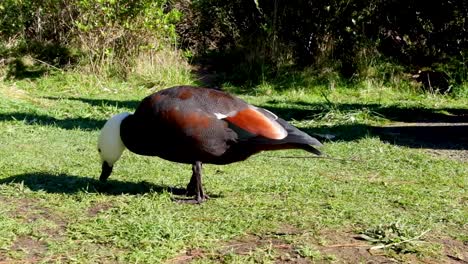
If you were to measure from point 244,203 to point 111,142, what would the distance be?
1085 millimetres

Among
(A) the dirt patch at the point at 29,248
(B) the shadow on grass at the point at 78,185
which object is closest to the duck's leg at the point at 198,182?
(B) the shadow on grass at the point at 78,185

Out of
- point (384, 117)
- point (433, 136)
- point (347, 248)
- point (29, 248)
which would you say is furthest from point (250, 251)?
point (384, 117)

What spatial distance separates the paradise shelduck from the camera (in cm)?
471

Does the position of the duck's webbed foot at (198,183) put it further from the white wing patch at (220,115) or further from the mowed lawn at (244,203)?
the white wing patch at (220,115)

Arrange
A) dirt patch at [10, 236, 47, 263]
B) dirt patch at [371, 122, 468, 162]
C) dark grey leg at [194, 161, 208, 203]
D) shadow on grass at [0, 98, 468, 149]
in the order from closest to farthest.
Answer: dirt patch at [10, 236, 47, 263]
dark grey leg at [194, 161, 208, 203]
dirt patch at [371, 122, 468, 162]
shadow on grass at [0, 98, 468, 149]

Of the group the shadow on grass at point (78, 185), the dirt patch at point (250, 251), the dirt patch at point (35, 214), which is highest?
the dirt patch at point (250, 251)

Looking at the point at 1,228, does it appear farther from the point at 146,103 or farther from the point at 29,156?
the point at 29,156

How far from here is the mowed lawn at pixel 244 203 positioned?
387cm

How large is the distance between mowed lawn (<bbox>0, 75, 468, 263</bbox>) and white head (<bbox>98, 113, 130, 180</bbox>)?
0.21m

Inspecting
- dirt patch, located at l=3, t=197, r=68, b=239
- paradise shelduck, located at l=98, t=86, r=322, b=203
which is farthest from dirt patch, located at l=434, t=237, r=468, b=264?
dirt patch, located at l=3, t=197, r=68, b=239

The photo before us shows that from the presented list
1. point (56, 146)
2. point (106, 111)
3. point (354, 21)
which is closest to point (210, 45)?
point (354, 21)

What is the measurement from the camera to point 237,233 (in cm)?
414

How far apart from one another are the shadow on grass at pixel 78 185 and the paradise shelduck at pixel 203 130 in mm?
391

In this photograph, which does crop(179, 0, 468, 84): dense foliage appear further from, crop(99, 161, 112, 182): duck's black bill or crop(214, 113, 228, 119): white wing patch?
crop(214, 113, 228, 119): white wing patch
